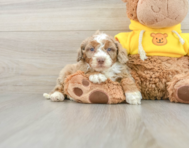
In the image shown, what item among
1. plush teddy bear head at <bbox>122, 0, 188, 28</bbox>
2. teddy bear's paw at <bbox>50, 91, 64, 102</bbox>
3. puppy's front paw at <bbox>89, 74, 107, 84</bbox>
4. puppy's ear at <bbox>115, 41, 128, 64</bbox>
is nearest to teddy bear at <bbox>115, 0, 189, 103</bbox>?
Answer: plush teddy bear head at <bbox>122, 0, 188, 28</bbox>

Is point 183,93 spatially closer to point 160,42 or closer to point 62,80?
point 160,42

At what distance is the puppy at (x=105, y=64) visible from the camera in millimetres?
957

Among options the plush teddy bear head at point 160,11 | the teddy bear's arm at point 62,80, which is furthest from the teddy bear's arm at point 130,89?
the plush teddy bear head at point 160,11

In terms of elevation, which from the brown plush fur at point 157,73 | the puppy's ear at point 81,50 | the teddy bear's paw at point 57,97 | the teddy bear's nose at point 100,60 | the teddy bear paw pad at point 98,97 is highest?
the puppy's ear at point 81,50

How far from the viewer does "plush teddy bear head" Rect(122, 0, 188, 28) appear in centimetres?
99

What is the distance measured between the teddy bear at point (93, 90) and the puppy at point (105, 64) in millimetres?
28

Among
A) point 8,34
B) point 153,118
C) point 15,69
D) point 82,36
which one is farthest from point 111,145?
point 8,34

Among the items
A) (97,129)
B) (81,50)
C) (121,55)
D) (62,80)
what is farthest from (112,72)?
(97,129)

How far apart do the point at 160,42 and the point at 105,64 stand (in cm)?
40

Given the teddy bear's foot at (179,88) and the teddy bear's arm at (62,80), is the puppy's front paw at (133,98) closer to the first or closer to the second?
the teddy bear's foot at (179,88)

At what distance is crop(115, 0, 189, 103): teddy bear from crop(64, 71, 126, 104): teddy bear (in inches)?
6.9

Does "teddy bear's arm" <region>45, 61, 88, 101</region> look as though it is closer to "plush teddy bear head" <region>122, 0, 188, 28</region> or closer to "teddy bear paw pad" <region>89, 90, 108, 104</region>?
"teddy bear paw pad" <region>89, 90, 108, 104</region>

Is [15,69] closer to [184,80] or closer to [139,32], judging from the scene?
[139,32]

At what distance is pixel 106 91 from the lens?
0.96 m
